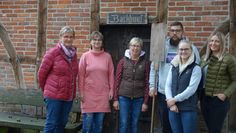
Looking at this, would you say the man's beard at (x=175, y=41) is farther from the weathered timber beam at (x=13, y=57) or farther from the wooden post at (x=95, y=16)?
the weathered timber beam at (x=13, y=57)

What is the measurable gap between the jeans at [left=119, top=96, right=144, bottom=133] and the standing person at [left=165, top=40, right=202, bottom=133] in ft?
1.92

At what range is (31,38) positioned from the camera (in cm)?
621

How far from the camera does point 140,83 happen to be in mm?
4824

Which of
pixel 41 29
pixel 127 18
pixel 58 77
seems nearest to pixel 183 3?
pixel 127 18

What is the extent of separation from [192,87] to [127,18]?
190 cm

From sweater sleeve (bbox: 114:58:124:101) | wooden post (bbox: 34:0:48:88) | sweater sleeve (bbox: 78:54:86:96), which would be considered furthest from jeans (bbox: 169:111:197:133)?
wooden post (bbox: 34:0:48:88)

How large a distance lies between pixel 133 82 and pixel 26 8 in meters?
2.60

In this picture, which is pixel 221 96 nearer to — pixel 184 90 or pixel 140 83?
pixel 184 90

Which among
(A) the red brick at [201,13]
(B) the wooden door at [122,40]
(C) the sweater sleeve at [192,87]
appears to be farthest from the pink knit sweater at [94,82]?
(A) the red brick at [201,13]

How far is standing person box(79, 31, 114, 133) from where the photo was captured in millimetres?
4906

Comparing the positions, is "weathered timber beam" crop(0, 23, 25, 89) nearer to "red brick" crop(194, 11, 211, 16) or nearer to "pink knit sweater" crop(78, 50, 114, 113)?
"pink knit sweater" crop(78, 50, 114, 113)

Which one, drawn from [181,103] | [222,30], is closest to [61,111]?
[181,103]

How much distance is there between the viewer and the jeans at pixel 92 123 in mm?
4910

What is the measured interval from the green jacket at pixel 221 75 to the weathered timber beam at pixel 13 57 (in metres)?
3.36
